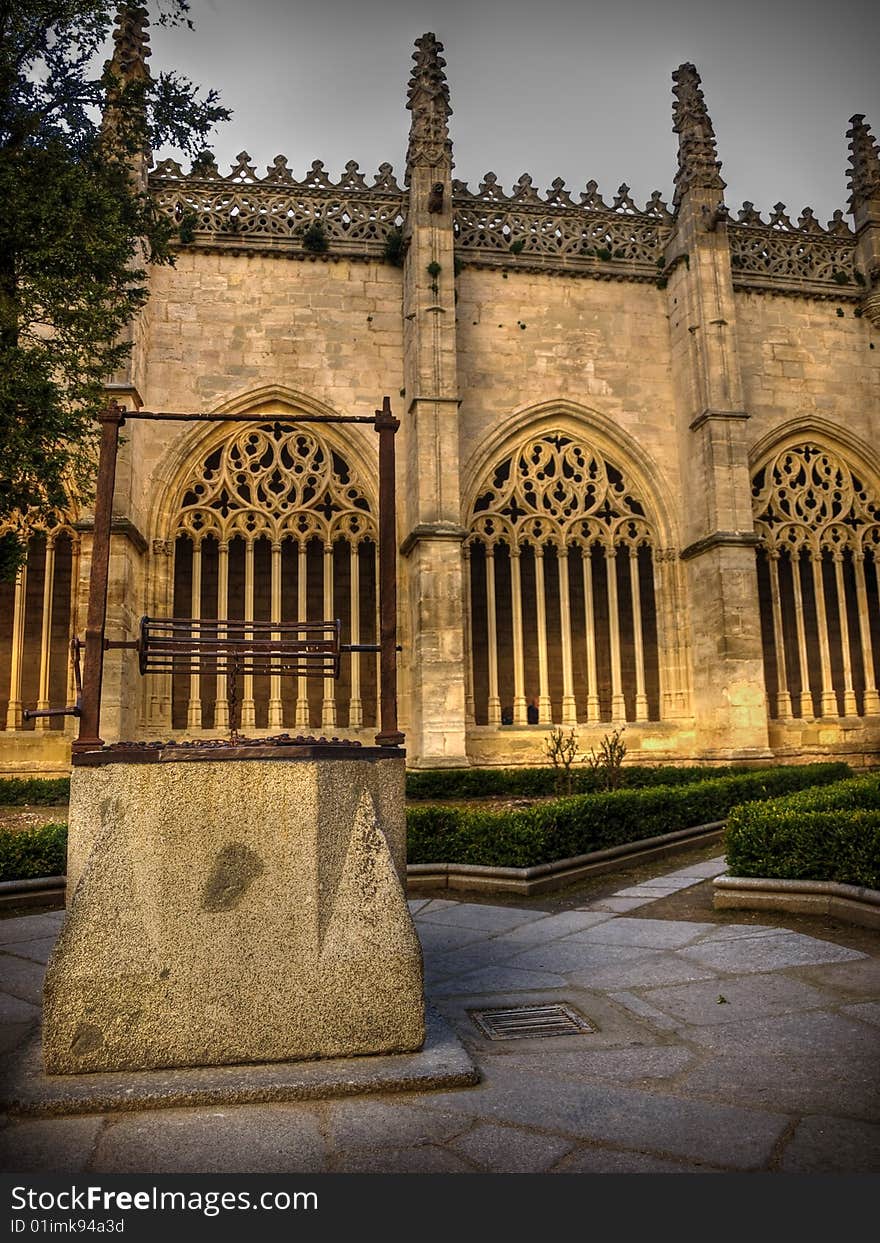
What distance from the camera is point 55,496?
352 inches

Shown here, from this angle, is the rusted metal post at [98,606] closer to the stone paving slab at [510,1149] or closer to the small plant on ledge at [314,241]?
the stone paving slab at [510,1149]

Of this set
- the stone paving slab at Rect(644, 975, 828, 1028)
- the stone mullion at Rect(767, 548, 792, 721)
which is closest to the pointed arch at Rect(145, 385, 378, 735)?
the stone mullion at Rect(767, 548, 792, 721)

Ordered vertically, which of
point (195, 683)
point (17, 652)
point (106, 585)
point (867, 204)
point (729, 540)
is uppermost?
point (867, 204)

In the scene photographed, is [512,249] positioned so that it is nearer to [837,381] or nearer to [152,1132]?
[837,381]

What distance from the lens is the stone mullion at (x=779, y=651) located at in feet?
51.9

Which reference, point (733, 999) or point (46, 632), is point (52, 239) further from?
point (733, 999)

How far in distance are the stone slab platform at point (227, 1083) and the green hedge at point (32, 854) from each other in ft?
12.9

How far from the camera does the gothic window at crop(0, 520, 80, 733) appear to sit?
13.3 m

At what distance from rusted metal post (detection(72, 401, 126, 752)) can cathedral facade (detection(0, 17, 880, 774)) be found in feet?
29.9

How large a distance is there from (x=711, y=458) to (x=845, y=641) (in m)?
4.28

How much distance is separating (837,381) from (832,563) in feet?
11.5

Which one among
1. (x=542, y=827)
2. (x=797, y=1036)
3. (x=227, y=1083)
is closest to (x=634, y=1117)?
(x=797, y=1036)

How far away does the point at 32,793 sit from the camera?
1206cm

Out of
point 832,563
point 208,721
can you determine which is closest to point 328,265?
point 208,721
